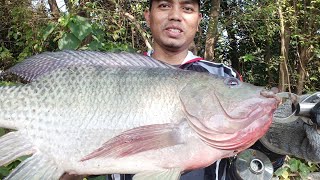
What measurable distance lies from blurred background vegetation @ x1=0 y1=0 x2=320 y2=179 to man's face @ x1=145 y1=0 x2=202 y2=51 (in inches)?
141

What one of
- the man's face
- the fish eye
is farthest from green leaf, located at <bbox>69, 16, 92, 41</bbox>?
the fish eye

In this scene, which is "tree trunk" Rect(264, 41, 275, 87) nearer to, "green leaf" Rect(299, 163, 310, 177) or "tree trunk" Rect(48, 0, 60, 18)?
"green leaf" Rect(299, 163, 310, 177)

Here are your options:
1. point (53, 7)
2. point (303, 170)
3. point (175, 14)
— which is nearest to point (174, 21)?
point (175, 14)

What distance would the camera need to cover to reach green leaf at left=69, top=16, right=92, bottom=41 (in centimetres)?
400

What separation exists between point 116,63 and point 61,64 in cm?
27

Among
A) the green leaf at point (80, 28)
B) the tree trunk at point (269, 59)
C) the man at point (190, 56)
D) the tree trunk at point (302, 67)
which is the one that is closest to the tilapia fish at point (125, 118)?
the man at point (190, 56)

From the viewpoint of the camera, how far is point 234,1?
9578mm

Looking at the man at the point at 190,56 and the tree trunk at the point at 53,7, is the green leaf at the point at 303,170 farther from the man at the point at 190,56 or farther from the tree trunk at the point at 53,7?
the tree trunk at the point at 53,7

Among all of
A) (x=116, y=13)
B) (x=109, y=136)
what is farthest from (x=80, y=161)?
(x=116, y=13)

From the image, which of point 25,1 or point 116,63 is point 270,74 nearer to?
point 25,1

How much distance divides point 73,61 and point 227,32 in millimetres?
8921

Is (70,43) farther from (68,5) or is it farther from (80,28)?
(68,5)

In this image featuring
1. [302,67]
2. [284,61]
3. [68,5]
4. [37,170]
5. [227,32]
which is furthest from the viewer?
[227,32]

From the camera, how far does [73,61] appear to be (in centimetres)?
199
